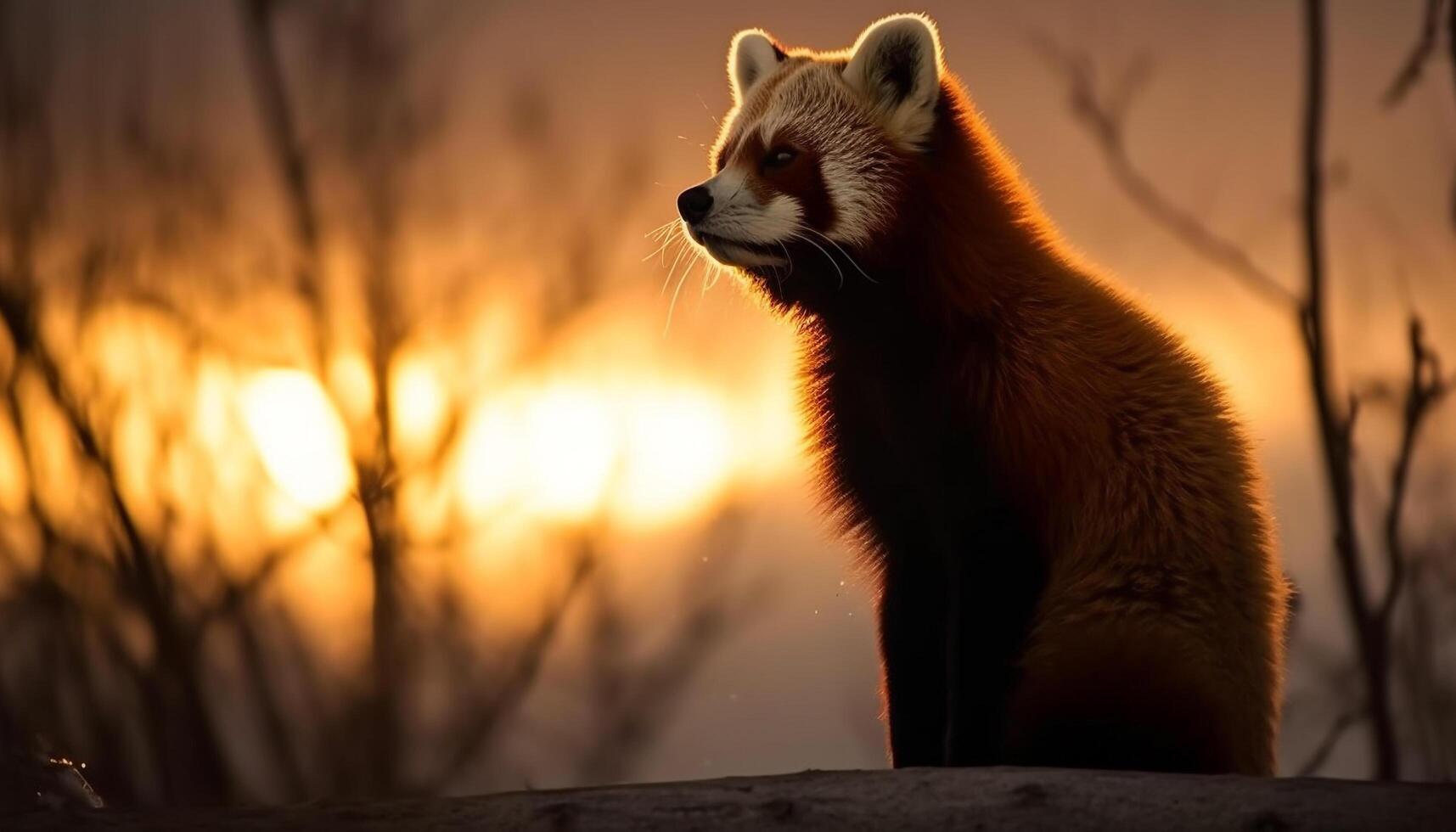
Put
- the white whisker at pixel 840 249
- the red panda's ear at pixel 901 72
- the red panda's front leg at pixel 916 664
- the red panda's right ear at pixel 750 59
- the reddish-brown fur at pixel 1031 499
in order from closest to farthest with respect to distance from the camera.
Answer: the reddish-brown fur at pixel 1031 499, the red panda's front leg at pixel 916 664, the white whisker at pixel 840 249, the red panda's ear at pixel 901 72, the red panda's right ear at pixel 750 59

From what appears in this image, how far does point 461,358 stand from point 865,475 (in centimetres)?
230

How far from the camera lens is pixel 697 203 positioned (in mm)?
4117

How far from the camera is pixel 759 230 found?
413 centimetres

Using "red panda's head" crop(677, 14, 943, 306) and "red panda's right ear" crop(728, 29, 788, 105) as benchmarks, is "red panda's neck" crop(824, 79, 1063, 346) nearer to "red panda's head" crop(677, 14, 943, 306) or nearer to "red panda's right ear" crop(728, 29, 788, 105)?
"red panda's head" crop(677, 14, 943, 306)

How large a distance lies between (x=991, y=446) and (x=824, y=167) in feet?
3.42

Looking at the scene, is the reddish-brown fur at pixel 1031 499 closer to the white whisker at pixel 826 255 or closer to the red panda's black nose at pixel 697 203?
the white whisker at pixel 826 255

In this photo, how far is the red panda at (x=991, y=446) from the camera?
135 inches

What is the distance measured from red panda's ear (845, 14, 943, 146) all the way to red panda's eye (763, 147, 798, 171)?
30 centimetres

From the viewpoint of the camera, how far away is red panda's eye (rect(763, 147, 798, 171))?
425 centimetres

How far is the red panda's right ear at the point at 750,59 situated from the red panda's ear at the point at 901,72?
49 cm

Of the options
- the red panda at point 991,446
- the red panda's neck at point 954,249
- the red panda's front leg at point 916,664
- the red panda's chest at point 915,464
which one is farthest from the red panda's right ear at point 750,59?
the red panda's front leg at point 916,664

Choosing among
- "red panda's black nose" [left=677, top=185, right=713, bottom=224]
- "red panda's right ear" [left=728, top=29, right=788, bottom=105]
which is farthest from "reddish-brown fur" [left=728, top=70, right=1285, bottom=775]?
"red panda's right ear" [left=728, top=29, right=788, bottom=105]

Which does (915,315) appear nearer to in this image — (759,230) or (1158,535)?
(759,230)

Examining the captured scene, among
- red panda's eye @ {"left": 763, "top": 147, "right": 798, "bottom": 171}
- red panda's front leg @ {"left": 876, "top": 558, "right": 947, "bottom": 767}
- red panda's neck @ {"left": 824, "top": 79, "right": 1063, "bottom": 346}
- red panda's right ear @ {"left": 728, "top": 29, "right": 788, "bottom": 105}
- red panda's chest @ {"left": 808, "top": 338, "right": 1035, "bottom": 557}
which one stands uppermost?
red panda's right ear @ {"left": 728, "top": 29, "right": 788, "bottom": 105}
